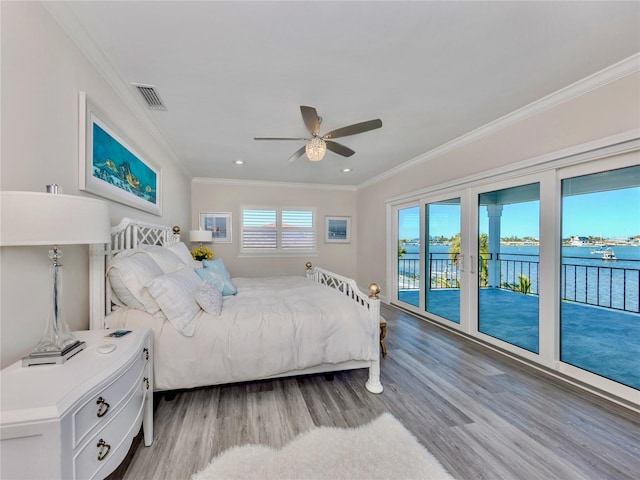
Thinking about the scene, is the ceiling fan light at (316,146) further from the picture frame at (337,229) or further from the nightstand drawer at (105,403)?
the picture frame at (337,229)

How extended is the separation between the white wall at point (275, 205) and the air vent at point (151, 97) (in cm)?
306

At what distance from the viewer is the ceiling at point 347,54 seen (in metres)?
1.55

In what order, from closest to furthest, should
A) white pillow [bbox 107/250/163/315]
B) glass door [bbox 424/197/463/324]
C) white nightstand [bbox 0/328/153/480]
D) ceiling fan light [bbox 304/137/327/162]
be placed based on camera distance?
white nightstand [bbox 0/328/153/480], white pillow [bbox 107/250/163/315], ceiling fan light [bbox 304/137/327/162], glass door [bbox 424/197/463/324]

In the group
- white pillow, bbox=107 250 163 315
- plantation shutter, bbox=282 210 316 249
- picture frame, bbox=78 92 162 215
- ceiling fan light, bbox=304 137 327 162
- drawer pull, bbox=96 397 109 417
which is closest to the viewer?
drawer pull, bbox=96 397 109 417

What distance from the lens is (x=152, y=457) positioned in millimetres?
1567

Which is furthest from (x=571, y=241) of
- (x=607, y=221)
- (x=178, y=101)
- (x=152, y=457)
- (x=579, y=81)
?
(x=178, y=101)

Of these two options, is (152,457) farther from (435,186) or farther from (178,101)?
(435,186)

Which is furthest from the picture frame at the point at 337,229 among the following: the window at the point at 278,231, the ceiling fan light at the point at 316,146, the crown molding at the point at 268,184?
the ceiling fan light at the point at 316,146

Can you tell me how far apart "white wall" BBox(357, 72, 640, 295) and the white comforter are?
235 centimetres

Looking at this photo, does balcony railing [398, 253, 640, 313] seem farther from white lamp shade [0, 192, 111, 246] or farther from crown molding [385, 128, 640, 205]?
white lamp shade [0, 192, 111, 246]

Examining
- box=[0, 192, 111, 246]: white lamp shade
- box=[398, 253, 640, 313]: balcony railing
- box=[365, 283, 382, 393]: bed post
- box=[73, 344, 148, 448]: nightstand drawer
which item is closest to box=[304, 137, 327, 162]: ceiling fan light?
box=[365, 283, 382, 393]: bed post

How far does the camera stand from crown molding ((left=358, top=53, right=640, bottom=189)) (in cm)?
198

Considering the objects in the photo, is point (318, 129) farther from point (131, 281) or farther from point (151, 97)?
point (131, 281)

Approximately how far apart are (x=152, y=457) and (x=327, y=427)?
3.52ft
